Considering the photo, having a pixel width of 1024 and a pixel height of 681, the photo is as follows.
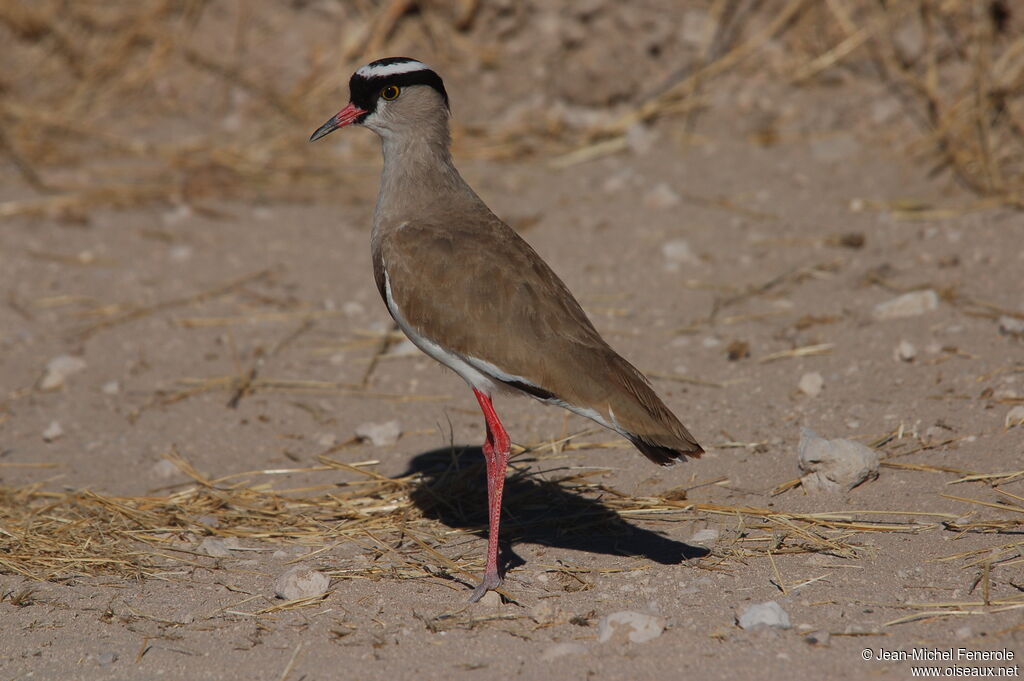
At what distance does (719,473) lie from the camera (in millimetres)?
4828

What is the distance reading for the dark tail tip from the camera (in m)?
3.89

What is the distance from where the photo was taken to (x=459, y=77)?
32.4ft

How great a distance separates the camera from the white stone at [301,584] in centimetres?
386

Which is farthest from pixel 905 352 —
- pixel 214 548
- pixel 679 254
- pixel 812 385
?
pixel 214 548

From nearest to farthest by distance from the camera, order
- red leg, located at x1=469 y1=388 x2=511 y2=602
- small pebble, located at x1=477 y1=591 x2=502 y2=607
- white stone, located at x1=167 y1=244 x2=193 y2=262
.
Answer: small pebble, located at x1=477 y1=591 x2=502 y2=607, red leg, located at x1=469 y1=388 x2=511 y2=602, white stone, located at x1=167 y1=244 x2=193 y2=262

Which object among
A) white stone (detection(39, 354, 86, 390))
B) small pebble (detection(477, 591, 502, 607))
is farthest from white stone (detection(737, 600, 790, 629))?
white stone (detection(39, 354, 86, 390))

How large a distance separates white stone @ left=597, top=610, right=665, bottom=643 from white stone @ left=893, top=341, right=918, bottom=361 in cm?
255

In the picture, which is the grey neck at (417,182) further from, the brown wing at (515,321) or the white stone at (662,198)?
the white stone at (662,198)

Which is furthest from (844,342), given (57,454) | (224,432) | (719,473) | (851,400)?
(57,454)

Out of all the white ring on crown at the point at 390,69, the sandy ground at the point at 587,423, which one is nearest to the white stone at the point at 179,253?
the sandy ground at the point at 587,423

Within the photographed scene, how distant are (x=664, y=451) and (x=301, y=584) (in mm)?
1323

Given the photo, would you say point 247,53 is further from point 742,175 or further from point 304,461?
point 304,461

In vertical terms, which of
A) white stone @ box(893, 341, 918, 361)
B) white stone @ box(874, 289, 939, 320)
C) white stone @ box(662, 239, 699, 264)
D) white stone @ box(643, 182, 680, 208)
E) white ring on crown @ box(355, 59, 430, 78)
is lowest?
white stone @ box(893, 341, 918, 361)

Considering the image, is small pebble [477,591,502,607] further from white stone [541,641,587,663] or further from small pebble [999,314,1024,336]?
small pebble [999,314,1024,336]
